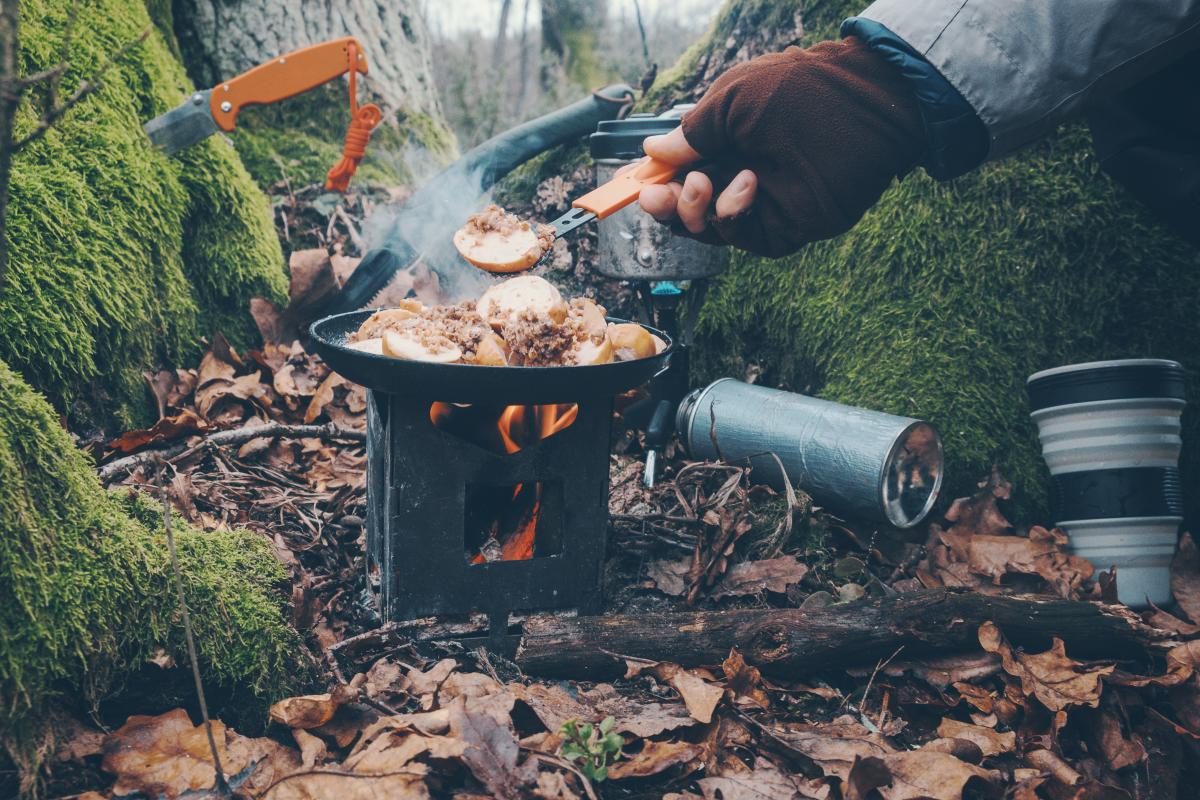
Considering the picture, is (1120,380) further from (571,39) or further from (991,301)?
(571,39)

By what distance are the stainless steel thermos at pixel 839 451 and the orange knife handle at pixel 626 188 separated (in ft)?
3.74

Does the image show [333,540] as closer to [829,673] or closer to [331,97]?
[829,673]

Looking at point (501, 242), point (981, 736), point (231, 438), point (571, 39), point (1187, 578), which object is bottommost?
point (1187, 578)

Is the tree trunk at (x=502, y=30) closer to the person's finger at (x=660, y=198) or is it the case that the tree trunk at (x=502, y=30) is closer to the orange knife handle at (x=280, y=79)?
the orange knife handle at (x=280, y=79)

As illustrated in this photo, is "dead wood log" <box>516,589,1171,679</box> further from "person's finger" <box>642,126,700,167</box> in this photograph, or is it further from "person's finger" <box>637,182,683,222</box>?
"person's finger" <box>642,126,700,167</box>

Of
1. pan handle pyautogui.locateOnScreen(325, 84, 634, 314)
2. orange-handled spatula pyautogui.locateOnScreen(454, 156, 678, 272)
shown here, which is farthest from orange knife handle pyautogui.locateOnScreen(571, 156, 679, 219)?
pan handle pyautogui.locateOnScreen(325, 84, 634, 314)

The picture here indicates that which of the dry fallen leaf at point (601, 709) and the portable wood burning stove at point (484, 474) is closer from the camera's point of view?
the dry fallen leaf at point (601, 709)

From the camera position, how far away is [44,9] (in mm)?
3775

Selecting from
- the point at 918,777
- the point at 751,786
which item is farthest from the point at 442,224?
the point at 918,777

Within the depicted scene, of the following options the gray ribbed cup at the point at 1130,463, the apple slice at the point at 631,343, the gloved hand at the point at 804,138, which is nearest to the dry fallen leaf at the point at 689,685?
the apple slice at the point at 631,343

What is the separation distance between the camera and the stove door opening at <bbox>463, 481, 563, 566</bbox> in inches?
115

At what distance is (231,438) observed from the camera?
3.53 m

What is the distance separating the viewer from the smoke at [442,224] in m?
4.76

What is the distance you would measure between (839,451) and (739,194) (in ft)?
3.94
